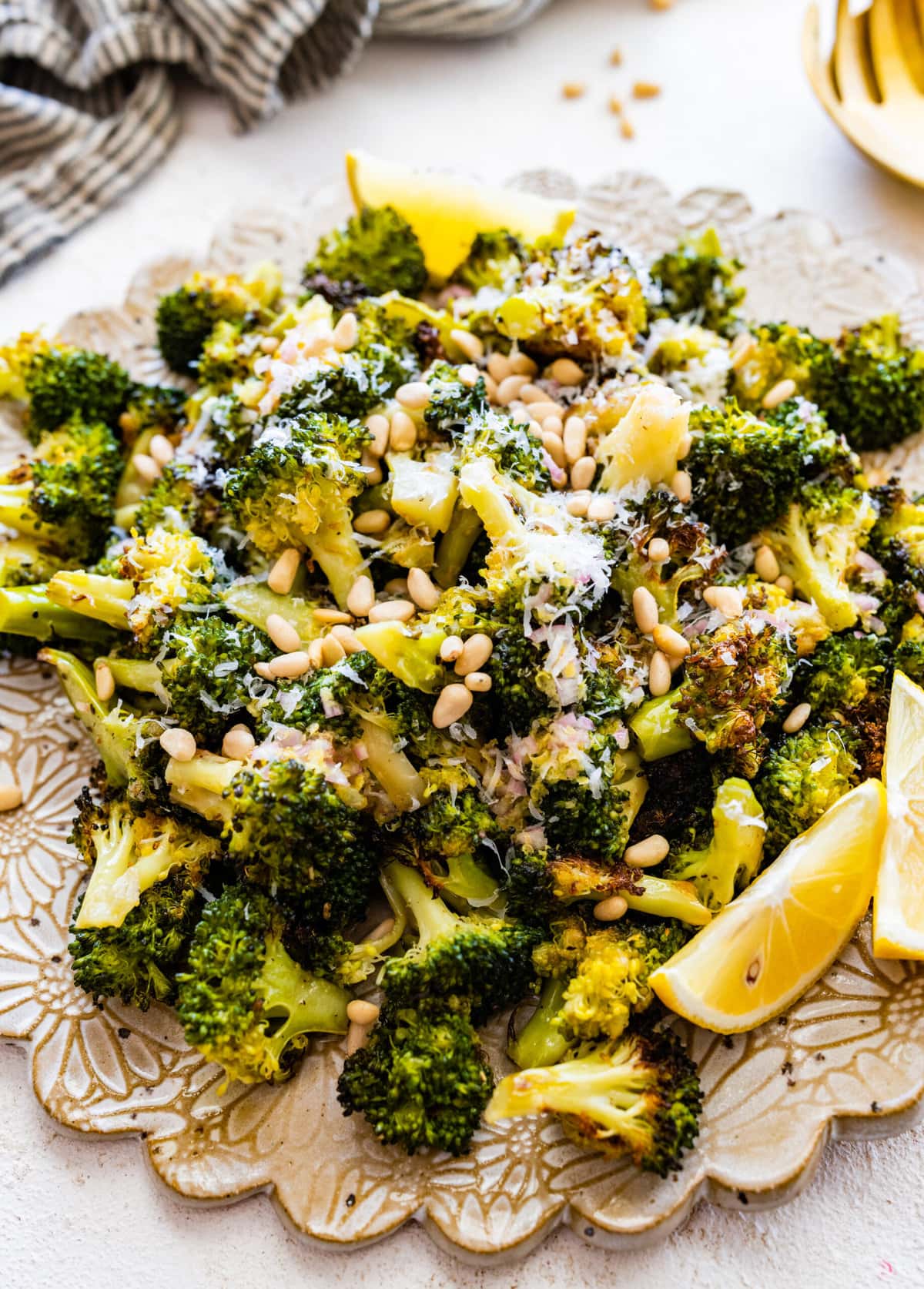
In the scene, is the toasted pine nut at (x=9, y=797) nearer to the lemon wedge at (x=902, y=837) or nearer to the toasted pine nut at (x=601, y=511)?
the toasted pine nut at (x=601, y=511)

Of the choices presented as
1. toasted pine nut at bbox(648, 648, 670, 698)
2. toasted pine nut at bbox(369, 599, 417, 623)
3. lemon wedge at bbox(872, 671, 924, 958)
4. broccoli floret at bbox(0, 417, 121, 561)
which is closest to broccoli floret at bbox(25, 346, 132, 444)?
broccoli floret at bbox(0, 417, 121, 561)

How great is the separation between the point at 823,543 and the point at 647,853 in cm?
100

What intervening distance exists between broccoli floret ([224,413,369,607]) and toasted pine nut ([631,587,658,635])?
2.39 feet

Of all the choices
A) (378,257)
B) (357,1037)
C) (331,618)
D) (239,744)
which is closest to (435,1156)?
(357,1037)

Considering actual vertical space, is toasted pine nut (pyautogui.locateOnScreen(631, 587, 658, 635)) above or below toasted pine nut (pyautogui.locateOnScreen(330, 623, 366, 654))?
below

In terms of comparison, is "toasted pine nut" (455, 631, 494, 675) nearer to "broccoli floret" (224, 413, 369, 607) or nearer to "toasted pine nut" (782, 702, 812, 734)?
"broccoli floret" (224, 413, 369, 607)

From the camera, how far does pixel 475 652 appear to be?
8.70 feet

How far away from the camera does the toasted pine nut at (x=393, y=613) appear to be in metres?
2.83

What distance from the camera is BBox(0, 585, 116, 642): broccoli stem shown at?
10.3 feet

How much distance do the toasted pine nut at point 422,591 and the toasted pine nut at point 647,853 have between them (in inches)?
31.0


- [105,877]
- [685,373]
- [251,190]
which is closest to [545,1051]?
[105,877]

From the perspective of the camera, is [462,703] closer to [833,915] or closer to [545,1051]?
[545,1051]

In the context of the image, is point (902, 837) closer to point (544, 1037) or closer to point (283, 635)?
point (544, 1037)

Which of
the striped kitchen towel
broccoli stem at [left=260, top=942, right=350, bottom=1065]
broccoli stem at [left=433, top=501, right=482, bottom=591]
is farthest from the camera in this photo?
the striped kitchen towel
